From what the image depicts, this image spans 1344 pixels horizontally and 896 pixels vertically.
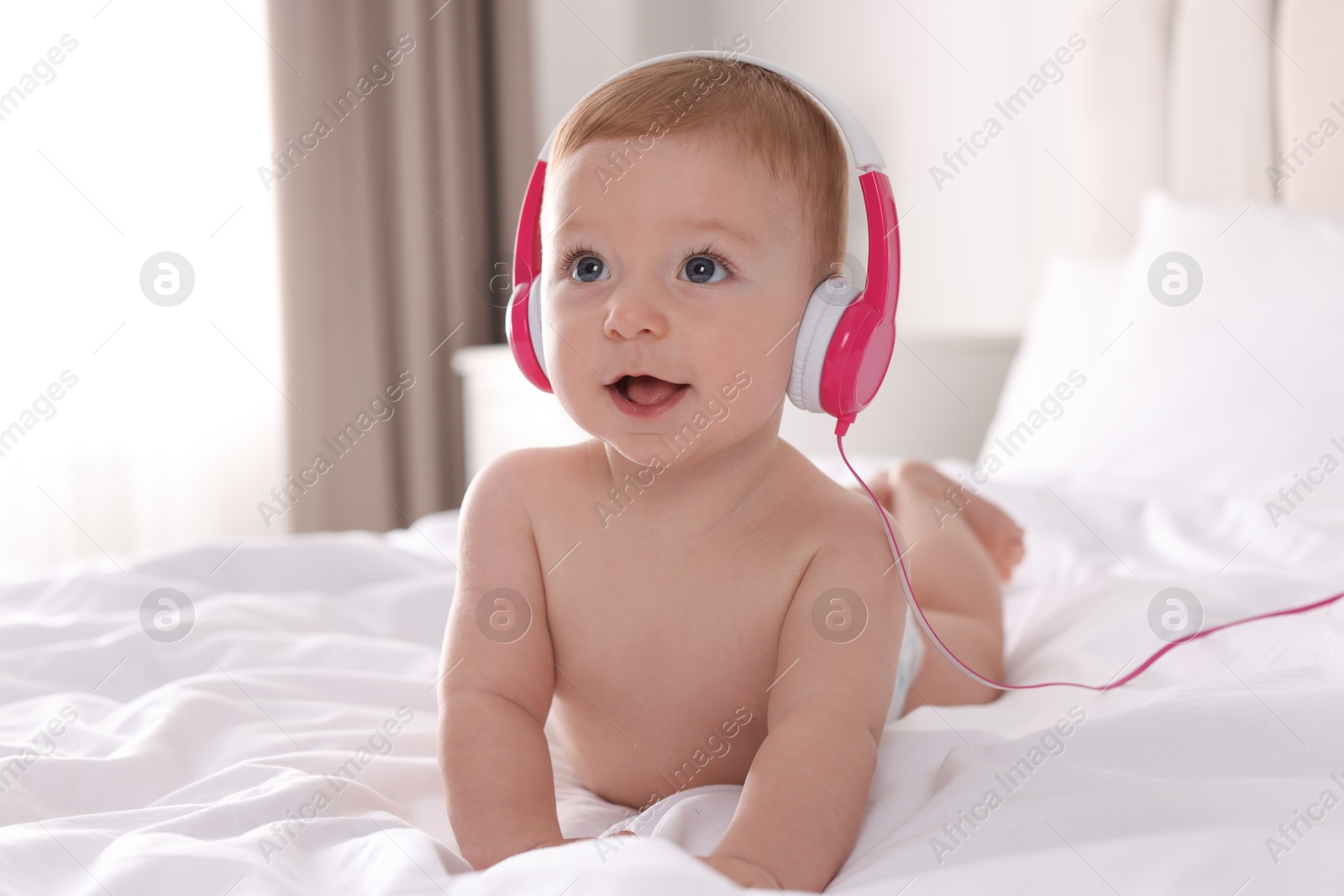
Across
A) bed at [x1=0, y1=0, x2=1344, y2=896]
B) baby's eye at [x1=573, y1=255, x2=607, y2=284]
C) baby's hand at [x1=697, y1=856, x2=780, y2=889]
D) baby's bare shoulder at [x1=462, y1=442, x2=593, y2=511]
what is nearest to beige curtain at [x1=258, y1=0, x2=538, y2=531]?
bed at [x1=0, y1=0, x2=1344, y2=896]

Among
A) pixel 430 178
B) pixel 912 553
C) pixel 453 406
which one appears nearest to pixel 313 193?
pixel 430 178

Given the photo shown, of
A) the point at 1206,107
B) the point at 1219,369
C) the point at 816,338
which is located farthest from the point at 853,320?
the point at 1206,107

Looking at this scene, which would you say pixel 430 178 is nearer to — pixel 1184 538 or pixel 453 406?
pixel 453 406

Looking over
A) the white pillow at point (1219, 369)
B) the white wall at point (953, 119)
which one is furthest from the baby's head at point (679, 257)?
the white wall at point (953, 119)

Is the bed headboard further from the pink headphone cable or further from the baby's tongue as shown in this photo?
the baby's tongue

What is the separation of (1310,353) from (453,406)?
2179 millimetres

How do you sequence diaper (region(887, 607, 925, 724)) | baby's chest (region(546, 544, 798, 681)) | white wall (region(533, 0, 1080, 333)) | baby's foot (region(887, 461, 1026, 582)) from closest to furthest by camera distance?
baby's chest (region(546, 544, 798, 681)), diaper (region(887, 607, 925, 724)), baby's foot (region(887, 461, 1026, 582)), white wall (region(533, 0, 1080, 333))

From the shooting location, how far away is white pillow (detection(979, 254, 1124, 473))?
1760 mm

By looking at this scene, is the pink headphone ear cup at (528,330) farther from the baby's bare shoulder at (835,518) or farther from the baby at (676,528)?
the baby's bare shoulder at (835,518)

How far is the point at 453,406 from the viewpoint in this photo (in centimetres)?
305

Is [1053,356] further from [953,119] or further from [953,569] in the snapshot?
[953,569]

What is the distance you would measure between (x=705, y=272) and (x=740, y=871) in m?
0.35

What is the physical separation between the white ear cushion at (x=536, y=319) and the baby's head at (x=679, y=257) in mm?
24

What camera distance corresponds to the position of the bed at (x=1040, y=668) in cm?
53
